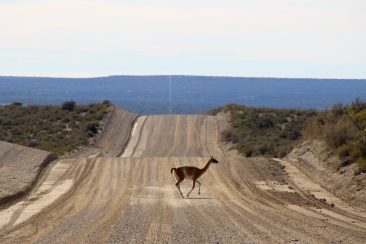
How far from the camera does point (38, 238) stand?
19.8 metres

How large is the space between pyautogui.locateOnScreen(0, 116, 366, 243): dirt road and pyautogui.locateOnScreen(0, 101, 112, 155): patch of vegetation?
72.7ft

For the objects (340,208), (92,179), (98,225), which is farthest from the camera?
(92,179)

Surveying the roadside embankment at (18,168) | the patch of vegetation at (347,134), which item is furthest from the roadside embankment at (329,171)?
the roadside embankment at (18,168)

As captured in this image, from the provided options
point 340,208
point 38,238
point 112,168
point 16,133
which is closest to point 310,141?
point 112,168

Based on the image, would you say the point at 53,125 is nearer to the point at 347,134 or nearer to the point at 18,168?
the point at 18,168

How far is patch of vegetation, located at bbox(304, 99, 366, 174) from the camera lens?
36594 mm

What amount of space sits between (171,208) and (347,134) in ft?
56.0

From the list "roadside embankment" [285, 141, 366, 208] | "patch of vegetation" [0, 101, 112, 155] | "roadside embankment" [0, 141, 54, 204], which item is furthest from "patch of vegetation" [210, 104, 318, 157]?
"roadside embankment" [0, 141, 54, 204]

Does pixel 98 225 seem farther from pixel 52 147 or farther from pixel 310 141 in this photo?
pixel 52 147

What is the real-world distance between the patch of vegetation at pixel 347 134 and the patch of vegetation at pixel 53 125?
2039cm

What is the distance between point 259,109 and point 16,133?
1055 inches

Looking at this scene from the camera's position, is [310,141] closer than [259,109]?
Yes

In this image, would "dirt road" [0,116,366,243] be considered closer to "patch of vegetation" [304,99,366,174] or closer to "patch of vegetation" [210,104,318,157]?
"patch of vegetation" [304,99,366,174]

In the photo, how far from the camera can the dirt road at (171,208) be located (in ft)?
65.7
